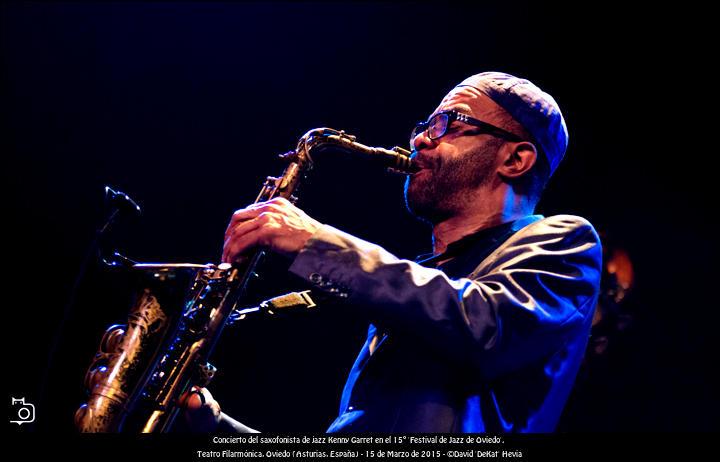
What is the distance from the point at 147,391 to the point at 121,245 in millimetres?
2908

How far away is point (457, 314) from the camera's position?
6.95 ft

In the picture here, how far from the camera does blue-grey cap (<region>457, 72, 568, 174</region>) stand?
3279 mm

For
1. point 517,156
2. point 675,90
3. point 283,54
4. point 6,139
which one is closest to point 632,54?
point 675,90

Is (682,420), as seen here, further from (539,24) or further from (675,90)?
(539,24)

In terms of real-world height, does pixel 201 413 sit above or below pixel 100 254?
below

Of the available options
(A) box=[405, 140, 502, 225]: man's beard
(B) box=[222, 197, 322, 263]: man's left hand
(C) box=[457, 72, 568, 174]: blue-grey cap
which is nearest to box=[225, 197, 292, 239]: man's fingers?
(B) box=[222, 197, 322, 263]: man's left hand

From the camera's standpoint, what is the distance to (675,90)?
5.21 metres

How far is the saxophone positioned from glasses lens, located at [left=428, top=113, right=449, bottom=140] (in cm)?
118

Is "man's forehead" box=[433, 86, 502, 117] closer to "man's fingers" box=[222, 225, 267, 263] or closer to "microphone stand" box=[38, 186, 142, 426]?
"man's fingers" box=[222, 225, 267, 263]

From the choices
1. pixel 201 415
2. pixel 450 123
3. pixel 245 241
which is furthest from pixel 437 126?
pixel 201 415

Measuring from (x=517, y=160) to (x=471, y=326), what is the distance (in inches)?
55.2

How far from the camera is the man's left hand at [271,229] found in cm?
228

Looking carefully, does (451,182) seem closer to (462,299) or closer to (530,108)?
(530,108)

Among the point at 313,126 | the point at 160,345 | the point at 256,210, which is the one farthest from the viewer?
the point at 313,126
